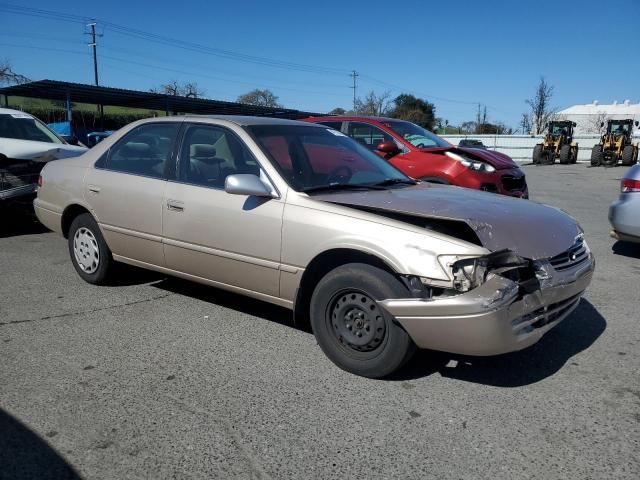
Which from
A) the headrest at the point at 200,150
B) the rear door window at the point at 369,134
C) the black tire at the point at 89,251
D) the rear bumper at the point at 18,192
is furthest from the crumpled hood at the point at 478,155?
the rear bumper at the point at 18,192

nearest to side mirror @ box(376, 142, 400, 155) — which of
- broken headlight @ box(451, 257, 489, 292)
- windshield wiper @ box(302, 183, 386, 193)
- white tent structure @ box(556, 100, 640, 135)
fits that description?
windshield wiper @ box(302, 183, 386, 193)

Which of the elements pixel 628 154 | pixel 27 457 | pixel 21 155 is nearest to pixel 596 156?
pixel 628 154

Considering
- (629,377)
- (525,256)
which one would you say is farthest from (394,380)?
(629,377)

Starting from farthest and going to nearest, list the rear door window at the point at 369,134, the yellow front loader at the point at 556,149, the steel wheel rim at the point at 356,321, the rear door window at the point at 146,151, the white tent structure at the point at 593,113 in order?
1. the white tent structure at the point at 593,113
2. the yellow front loader at the point at 556,149
3. the rear door window at the point at 369,134
4. the rear door window at the point at 146,151
5. the steel wheel rim at the point at 356,321

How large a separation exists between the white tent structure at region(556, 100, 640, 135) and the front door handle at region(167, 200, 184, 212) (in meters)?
72.4

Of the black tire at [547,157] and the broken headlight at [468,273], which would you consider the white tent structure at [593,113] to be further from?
the broken headlight at [468,273]

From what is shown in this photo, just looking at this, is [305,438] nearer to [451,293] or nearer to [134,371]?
[451,293]

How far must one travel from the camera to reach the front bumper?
111 inches

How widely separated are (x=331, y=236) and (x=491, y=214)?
39.4 inches

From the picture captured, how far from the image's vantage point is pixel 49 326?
4.07 metres

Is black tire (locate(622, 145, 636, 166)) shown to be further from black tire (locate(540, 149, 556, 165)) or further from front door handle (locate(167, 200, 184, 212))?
front door handle (locate(167, 200, 184, 212))

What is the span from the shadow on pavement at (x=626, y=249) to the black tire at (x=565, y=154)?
24.1 metres

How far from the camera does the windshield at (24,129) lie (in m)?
8.29

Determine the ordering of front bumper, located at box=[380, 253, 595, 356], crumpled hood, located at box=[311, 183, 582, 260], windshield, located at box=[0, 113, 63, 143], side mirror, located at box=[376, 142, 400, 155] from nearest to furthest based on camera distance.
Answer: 1. front bumper, located at box=[380, 253, 595, 356]
2. crumpled hood, located at box=[311, 183, 582, 260]
3. side mirror, located at box=[376, 142, 400, 155]
4. windshield, located at box=[0, 113, 63, 143]
